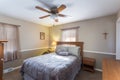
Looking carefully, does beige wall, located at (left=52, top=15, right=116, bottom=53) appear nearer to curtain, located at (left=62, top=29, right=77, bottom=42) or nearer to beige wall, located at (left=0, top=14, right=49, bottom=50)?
curtain, located at (left=62, top=29, right=77, bottom=42)

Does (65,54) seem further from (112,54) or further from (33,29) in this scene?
(33,29)

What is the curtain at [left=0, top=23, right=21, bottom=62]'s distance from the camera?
3143 millimetres

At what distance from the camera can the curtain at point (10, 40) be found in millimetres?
3143

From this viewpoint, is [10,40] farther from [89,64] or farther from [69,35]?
[89,64]

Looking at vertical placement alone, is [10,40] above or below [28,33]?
below

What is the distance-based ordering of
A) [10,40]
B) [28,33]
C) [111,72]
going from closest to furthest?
[111,72] → [10,40] → [28,33]

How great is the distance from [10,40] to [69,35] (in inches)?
112

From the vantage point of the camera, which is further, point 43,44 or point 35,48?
point 43,44

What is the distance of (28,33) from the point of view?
4.12 metres

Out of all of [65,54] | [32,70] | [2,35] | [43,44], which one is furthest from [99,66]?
[2,35]

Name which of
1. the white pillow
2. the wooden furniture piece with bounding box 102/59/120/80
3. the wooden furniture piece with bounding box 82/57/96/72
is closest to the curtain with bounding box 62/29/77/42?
the white pillow

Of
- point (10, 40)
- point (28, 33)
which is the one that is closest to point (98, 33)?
point (28, 33)

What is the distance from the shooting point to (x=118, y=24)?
295cm

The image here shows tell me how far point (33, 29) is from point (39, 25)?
1.70 ft
